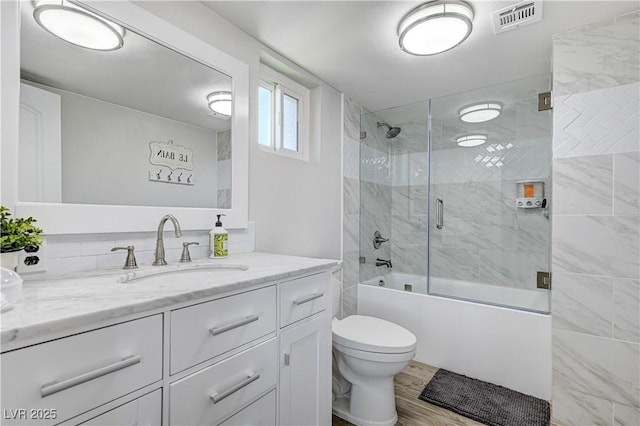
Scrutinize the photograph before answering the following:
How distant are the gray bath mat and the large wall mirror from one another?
1.66 metres

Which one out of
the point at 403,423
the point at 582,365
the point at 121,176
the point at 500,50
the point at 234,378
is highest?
the point at 500,50

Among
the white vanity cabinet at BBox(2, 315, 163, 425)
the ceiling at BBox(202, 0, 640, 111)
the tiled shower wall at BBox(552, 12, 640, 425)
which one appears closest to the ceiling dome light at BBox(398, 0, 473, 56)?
the ceiling at BBox(202, 0, 640, 111)

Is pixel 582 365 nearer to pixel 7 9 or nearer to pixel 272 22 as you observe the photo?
pixel 272 22

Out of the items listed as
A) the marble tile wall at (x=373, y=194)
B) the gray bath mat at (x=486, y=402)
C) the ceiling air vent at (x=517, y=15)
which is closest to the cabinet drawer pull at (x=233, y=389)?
the gray bath mat at (x=486, y=402)

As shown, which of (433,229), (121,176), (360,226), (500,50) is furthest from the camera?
(433,229)

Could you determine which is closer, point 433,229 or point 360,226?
point 360,226

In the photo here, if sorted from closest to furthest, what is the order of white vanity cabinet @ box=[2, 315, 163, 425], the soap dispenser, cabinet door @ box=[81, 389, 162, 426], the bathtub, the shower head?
white vanity cabinet @ box=[2, 315, 163, 425] < cabinet door @ box=[81, 389, 162, 426] < the soap dispenser < the bathtub < the shower head

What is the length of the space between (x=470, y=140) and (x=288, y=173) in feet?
6.31

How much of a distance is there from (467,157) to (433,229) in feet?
2.54

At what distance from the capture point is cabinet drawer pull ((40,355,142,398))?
594 millimetres

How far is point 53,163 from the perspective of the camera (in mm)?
1052

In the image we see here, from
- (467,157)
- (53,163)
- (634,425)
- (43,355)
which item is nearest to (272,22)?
(53,163)

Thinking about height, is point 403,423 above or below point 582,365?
below

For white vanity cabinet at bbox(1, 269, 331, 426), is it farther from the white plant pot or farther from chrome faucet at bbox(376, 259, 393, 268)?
chrome faucet at bbox(376, 259, 393, 268)
